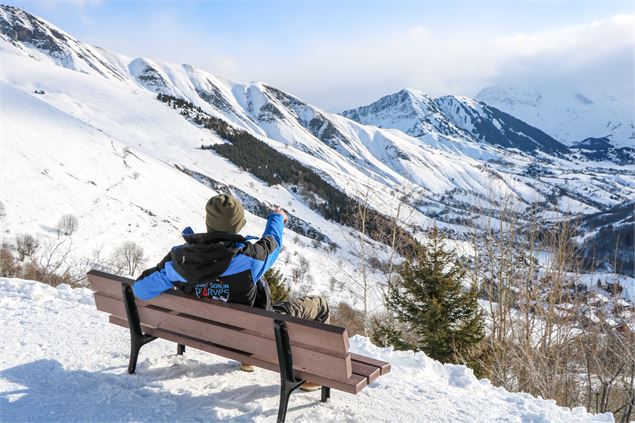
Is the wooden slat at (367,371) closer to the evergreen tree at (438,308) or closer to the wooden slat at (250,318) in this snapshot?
the wooden slat at (250,318)

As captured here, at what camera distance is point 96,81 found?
14100 centimetres

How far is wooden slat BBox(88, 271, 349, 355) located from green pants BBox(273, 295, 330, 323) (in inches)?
20.5

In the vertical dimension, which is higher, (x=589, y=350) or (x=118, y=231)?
(x=589, y=350)

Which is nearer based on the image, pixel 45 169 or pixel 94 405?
pixel 94 405

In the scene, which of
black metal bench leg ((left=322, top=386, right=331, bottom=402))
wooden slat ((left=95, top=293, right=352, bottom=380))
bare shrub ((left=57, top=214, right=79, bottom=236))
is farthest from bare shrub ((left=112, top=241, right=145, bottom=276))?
black metal bench leg ((left=322, top=386, right=331, bottom=402))

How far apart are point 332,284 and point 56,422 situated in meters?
50.0

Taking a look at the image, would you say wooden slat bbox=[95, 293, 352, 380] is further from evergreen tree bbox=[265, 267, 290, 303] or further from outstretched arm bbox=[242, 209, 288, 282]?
evergreen tree bbox=[265, 267, 290, 303]

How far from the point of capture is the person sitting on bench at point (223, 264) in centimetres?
382

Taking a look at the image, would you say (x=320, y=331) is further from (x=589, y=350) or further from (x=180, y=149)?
(x=180, y=149)

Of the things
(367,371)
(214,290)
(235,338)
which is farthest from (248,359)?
(367,371)

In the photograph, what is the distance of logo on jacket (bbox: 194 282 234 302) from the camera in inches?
160

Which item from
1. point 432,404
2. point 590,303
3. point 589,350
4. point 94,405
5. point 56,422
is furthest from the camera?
point 590,303

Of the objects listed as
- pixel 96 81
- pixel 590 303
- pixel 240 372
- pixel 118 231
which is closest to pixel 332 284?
pixel 118 231

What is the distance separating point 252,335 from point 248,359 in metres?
0.33
